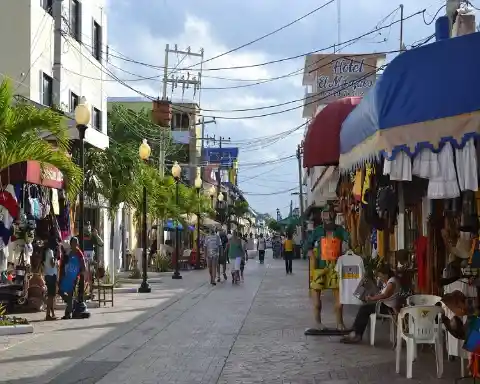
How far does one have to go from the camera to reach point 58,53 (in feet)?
76.1

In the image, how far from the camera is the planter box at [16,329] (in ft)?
40.3

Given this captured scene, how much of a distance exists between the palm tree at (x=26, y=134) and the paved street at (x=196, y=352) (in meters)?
3.09

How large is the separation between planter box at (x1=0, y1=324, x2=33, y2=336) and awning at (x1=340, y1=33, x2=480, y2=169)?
7490 mm

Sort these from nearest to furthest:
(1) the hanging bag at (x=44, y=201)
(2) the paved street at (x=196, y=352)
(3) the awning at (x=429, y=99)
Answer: (3) the awning at (x=429, y=99), (2) the paved street at (x=196, y=352), (1) the hanging bag at (x=44, y=201)

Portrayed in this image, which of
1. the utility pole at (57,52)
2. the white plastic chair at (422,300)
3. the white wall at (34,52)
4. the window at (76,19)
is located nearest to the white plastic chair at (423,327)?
the white plastic chair at (422,300)

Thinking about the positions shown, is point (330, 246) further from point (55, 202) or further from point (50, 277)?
point (55, 202)

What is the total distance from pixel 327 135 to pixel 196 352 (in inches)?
194

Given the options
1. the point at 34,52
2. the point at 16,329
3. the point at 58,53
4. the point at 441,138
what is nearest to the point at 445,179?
the point at 441,138

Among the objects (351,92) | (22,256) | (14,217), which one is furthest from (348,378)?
(351,92)

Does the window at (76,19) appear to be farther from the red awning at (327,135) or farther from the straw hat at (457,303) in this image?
the straw hat at (457,303)

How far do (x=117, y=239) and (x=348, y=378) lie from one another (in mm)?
24508

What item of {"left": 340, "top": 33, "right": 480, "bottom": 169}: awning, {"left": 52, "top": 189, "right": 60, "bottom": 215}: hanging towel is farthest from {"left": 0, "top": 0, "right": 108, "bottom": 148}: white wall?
{"left": 340, "top": 33, "right": 480, "bottom": 169}: awning

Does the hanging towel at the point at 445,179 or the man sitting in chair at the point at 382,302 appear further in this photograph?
the man sitting in chair at the point at 382,302

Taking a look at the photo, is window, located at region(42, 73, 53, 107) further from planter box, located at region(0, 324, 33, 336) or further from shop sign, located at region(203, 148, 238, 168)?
shop sign, located at region(203, 148, 238, 168)
